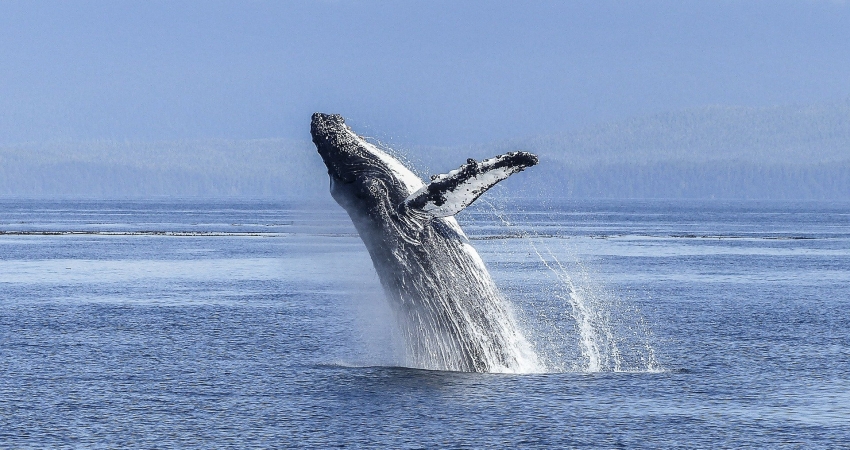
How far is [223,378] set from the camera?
1683 centimetres

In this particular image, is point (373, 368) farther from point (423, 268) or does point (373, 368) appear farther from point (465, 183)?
point (465, 183)

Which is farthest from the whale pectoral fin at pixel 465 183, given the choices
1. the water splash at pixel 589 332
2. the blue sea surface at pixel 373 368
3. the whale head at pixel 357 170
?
the blue sea surface at pixel 373 368

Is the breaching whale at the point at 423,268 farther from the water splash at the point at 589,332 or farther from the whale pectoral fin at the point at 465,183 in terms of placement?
the water splash at the point at 589,332

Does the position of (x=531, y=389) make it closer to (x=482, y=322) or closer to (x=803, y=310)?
(x=482, y=322)

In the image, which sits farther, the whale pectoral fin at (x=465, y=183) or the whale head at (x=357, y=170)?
the whale head at (x=357, y=170)

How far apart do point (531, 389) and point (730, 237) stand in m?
69.5

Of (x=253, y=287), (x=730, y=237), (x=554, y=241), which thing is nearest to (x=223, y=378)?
(x=253, y=287)

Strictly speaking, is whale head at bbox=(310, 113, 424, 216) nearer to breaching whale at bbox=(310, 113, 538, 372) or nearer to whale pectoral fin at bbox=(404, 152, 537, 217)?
breaching whale at bbox=(310, 113, 538, 372)

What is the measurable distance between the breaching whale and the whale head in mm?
14

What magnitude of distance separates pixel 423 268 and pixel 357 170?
5.44ft

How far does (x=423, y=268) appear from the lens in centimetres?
1570

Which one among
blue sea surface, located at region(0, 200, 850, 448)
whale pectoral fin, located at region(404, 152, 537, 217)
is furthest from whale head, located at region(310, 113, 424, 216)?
blue sea surface, located at region(0, 200, 850, 448)

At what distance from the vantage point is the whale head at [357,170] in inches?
625

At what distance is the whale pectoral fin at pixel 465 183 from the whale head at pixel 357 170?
3.22 ft
